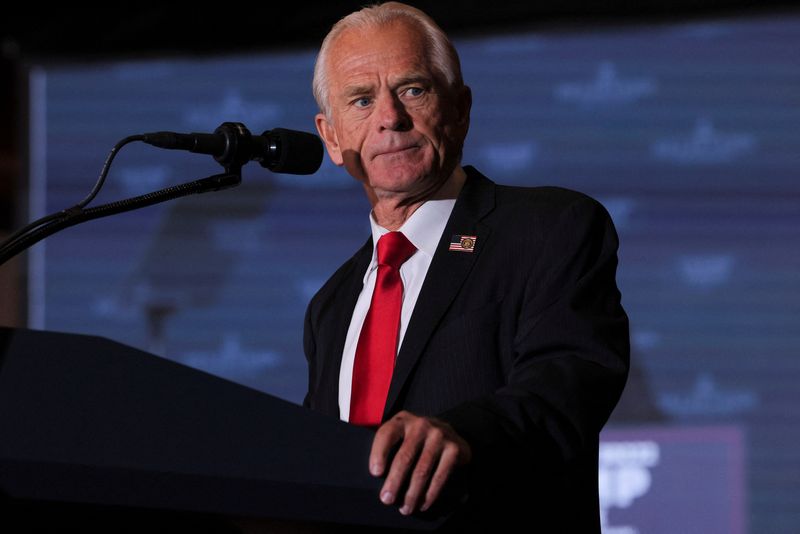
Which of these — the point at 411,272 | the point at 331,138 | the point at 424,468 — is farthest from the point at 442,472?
the point at 331,138

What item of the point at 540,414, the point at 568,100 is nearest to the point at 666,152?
the point at 568,100

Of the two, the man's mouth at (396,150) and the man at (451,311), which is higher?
the man's mouth at (396,150)

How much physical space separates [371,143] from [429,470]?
3.59 ft

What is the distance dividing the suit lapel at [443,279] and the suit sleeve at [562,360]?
0.12 metres

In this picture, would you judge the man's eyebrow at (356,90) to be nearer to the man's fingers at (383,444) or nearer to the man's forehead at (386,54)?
the man's forehead at (386,54)

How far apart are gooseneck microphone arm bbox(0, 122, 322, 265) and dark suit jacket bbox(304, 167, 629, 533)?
30 centimetres

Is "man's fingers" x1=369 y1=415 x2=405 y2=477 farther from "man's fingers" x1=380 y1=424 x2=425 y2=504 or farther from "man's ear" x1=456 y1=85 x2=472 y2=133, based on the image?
"man's ear" x1=456 y1=85 x2=472 y2=133

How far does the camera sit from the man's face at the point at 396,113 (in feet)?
6.38

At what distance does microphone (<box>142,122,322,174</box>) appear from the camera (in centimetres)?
151

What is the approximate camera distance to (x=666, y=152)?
3.86 m

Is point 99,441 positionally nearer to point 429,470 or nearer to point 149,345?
point 429,470

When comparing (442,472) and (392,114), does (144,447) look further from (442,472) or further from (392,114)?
(392,114)

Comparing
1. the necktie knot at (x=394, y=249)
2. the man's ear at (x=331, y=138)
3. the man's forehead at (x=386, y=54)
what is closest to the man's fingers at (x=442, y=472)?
the necktie knot at (x=394, y=249)

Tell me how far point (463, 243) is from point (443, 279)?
9 cm
